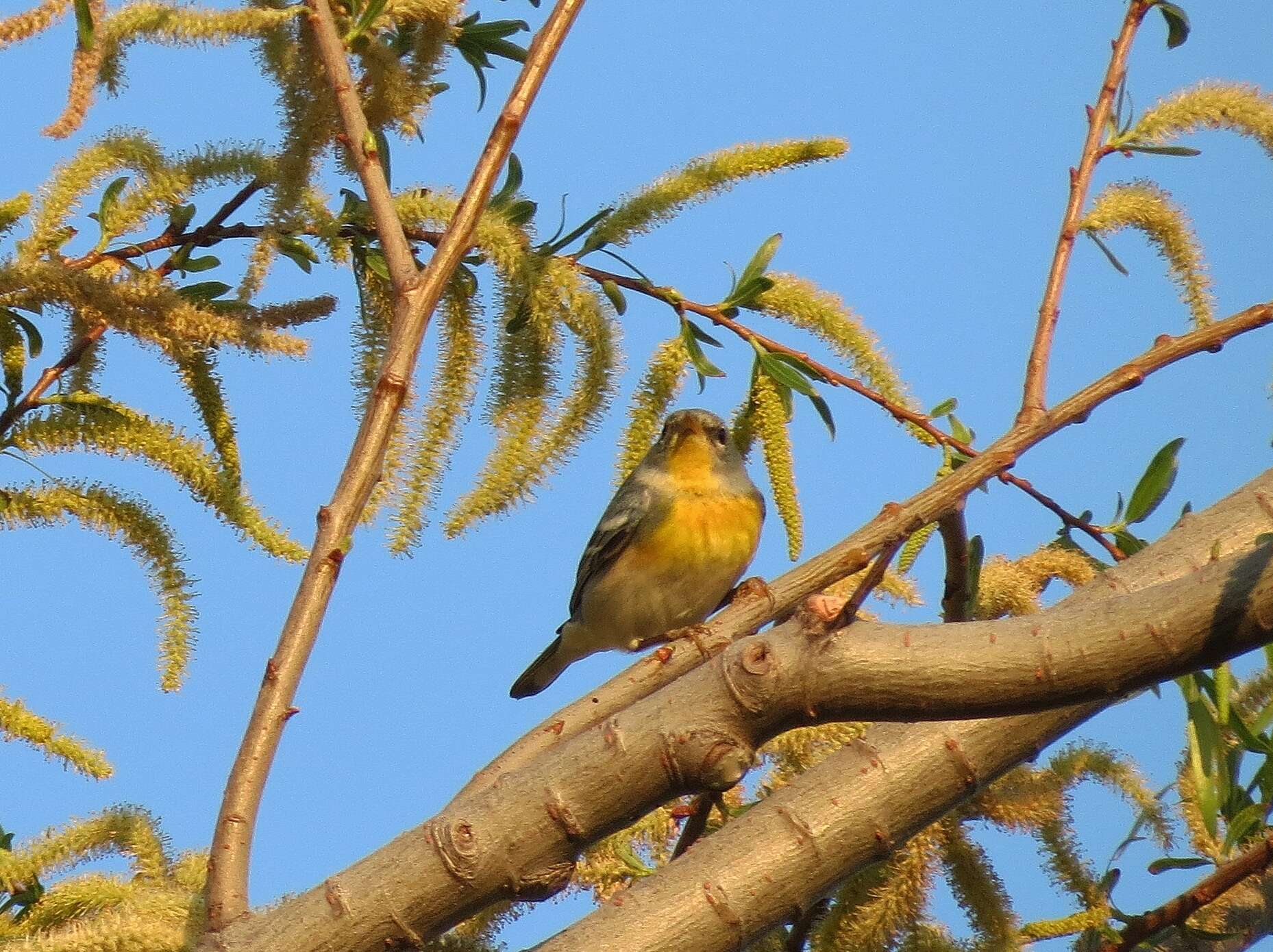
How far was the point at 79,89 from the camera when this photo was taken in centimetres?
266

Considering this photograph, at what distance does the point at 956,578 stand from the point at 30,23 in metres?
1.85

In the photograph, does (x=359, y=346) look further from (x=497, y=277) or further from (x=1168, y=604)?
(x=1168, y=604)

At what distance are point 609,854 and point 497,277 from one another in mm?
1107

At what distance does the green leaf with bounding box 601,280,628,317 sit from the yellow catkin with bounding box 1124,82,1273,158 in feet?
3.59

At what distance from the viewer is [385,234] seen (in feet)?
8.06

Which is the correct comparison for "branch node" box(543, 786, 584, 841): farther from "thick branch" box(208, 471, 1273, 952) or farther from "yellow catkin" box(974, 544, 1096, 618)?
"yellow catkin" box(974, 544, 1096, 618)

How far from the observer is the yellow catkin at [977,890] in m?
2.61

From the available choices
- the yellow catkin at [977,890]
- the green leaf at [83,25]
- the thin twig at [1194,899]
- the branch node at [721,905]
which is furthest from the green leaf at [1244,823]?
the green leaf at [83,25]

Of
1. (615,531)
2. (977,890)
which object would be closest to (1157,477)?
(977,890)

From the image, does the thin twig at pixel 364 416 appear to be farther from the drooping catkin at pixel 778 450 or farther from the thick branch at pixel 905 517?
the drooping catkin at pixel 778 450

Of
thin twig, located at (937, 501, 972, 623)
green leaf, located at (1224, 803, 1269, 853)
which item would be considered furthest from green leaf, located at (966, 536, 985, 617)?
green leaf, located at (1224, 803, 1269, 853)

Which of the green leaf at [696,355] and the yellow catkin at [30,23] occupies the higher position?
the yellow catkin at [30,23]

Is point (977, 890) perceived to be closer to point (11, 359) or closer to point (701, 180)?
point (701, 180)

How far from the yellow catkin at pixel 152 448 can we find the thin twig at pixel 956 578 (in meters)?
1.22
